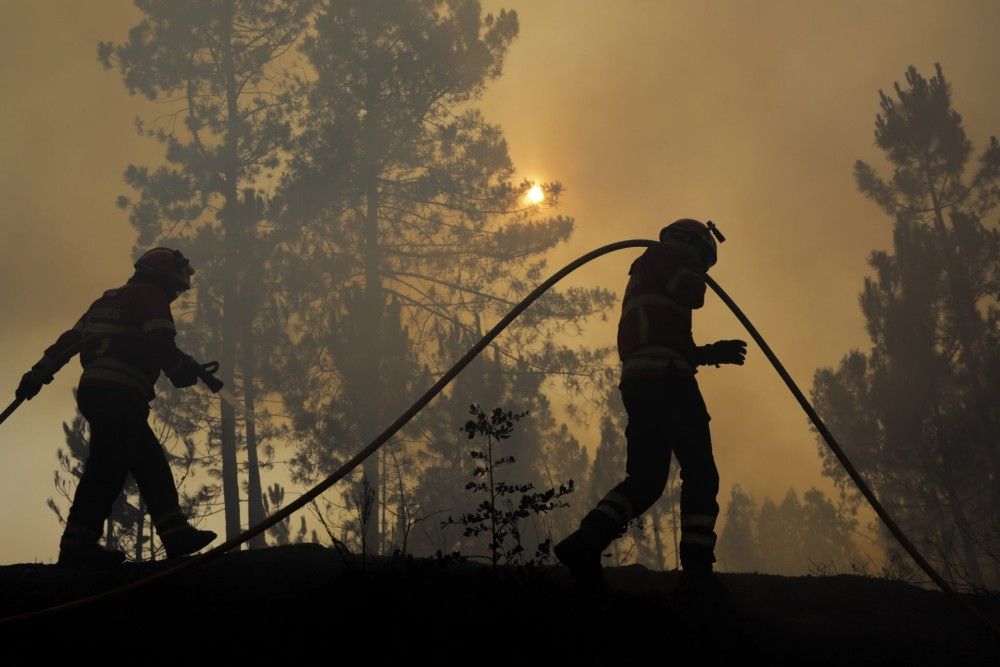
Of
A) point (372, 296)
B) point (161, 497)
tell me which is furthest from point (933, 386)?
point (161, 497)

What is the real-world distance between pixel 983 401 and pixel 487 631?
18.7 m

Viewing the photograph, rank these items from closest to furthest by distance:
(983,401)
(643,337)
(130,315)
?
(643,337)
(130,315)
(983,401)

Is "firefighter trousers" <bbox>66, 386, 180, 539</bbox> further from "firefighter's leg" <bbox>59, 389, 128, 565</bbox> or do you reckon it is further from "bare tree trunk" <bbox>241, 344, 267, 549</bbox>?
"bare tree trunk" <bbox>241, 344, 267, 549</bbox>

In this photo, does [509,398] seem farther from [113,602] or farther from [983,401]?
[113,602]

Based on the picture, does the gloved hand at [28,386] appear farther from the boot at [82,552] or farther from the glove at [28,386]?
the boot at [82,552]

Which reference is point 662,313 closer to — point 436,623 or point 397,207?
point 436,623

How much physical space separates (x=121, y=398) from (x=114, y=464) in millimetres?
432

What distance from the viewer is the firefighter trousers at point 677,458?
15.3 ft

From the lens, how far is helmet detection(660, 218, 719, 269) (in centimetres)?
538

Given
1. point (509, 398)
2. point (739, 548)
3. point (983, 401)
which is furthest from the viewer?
point (739, 548)

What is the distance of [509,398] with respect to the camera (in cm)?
1994

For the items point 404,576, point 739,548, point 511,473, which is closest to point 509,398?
point 511,473

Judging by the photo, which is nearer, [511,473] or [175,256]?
[175,256]

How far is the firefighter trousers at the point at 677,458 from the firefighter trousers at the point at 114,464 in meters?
2.91
